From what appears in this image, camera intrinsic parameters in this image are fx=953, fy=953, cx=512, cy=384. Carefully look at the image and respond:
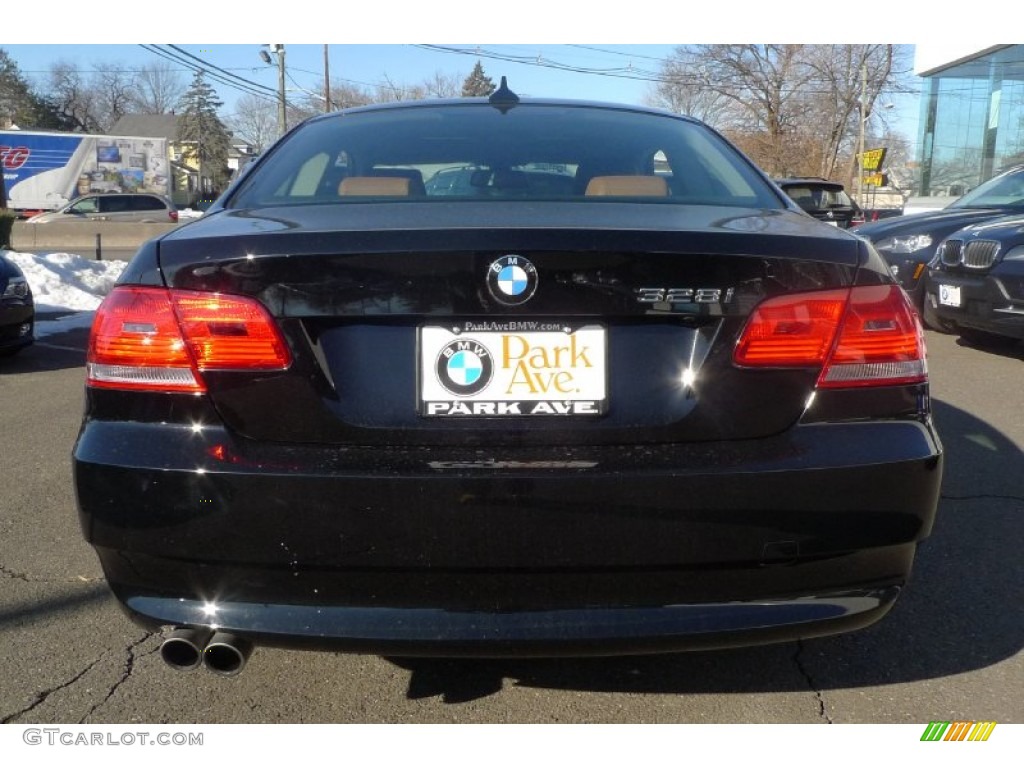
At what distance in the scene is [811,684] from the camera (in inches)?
103

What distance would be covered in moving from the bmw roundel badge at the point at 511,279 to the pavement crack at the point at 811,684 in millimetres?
1384

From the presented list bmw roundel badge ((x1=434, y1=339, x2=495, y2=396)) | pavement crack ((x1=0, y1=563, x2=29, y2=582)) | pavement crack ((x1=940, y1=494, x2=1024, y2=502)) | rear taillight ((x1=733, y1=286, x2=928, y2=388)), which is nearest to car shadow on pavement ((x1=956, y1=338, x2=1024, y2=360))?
pavement crack ((x1=940, y1=494, x2=1024, y2=502))

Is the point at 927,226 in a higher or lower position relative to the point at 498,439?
higher

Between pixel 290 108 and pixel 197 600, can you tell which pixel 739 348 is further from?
pixel 290 108

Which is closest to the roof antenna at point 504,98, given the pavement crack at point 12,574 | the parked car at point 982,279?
the pavement crack at point 12,574

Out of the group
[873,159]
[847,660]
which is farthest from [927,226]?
[873,159]

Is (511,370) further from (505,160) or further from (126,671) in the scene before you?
(126,671)

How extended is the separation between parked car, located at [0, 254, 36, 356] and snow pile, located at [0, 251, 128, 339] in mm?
1505

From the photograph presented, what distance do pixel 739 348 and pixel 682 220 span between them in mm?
374

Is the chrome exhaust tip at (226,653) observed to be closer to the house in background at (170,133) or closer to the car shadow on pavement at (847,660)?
the car shadow on pavement at (847,660)

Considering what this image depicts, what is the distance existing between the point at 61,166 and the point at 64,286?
33.4 m

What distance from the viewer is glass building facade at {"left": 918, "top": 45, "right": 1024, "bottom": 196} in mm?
24031

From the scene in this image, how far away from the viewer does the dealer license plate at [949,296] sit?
739 cm
